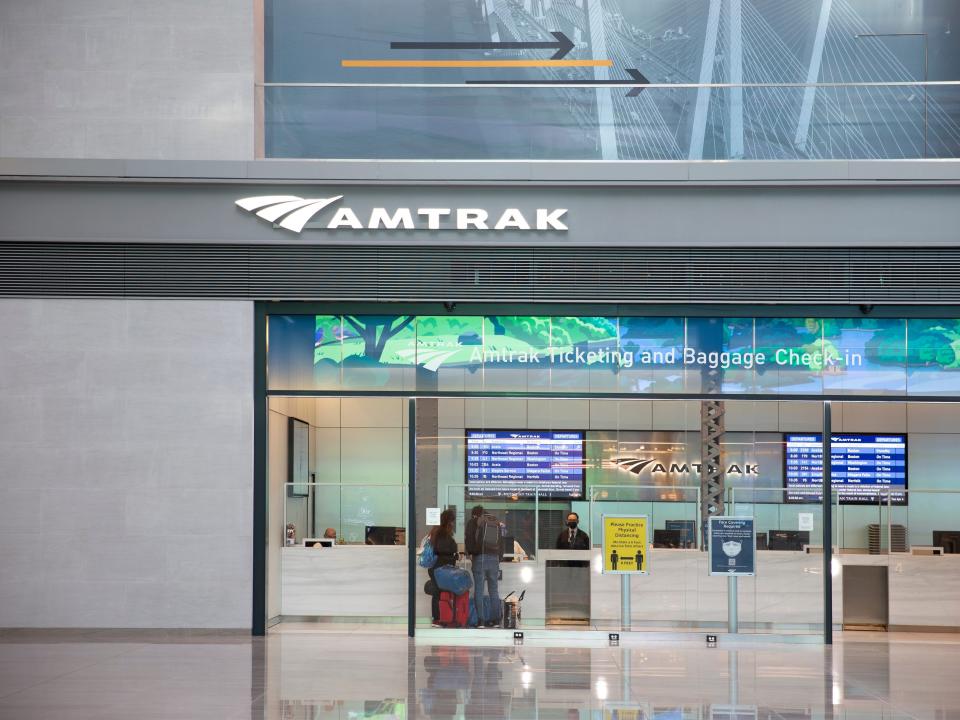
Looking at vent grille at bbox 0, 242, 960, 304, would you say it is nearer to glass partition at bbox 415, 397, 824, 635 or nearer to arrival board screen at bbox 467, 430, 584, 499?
glass partition at bbox 415, 397, 824, 635

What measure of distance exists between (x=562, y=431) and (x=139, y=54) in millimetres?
6115

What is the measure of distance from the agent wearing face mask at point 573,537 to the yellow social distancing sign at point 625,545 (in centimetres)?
23

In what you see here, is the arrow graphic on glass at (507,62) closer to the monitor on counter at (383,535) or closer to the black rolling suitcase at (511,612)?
the monitor on counter at (383,535)

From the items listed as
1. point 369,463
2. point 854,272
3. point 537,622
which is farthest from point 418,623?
point 854,272

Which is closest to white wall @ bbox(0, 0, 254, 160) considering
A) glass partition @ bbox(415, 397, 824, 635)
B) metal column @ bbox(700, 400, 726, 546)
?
glass partition @ bbox(415, 397, 824, 635)

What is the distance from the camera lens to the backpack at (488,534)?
39.3 feet

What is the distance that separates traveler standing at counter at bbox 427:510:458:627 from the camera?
12008 mm

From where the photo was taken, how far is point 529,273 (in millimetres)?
12125

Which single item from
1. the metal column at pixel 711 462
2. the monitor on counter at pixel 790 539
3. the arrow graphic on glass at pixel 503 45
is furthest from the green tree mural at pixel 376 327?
the monitor on counter at pixel 790 539

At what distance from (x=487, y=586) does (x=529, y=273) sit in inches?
132

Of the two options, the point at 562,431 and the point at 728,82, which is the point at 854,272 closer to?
the point at 728,82

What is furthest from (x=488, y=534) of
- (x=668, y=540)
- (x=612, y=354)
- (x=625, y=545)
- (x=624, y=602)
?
(x=612, y=354)

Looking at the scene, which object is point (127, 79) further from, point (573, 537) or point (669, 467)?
point (669, 467)

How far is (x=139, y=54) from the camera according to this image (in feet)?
39.6
